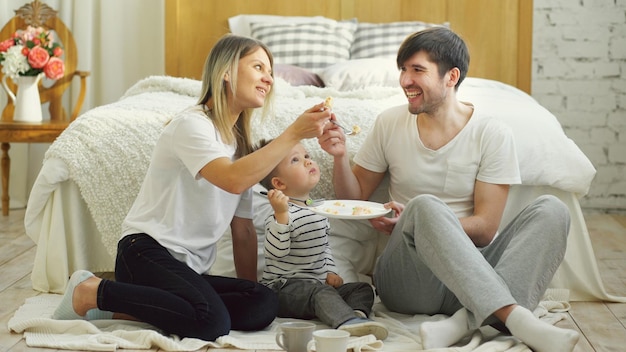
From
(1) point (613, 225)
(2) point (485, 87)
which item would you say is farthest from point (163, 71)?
(1) point (613, 225)

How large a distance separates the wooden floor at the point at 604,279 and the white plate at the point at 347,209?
58cm

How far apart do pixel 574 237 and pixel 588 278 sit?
13cm

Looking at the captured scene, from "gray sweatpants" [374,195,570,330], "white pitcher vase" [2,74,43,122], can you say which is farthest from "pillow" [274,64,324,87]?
"gray sweatpants" [374,195,570,330]

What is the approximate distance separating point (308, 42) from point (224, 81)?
2.15m

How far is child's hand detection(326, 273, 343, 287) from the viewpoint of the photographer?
2436 millimetres

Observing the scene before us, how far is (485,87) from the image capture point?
12.1ft

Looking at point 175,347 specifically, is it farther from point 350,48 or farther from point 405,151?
point 350,48

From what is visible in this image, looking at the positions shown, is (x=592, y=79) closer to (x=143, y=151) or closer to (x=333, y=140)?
(x=333, y=140)

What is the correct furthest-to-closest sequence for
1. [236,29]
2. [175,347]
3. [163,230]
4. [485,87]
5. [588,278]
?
[236,29]
[485,87]
[588,278]
[163,230]
[175,347]

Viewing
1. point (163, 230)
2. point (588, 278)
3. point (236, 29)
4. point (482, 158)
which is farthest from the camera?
point (236, 29)

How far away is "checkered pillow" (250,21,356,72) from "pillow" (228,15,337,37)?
0.09 m

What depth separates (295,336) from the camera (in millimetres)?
1932

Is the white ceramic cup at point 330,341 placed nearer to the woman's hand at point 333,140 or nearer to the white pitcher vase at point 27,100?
the woman's hand at point 333,140

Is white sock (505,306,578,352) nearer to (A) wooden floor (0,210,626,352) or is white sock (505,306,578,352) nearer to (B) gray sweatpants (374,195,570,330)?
(B) gray sweatpants (374,195,570,330)
